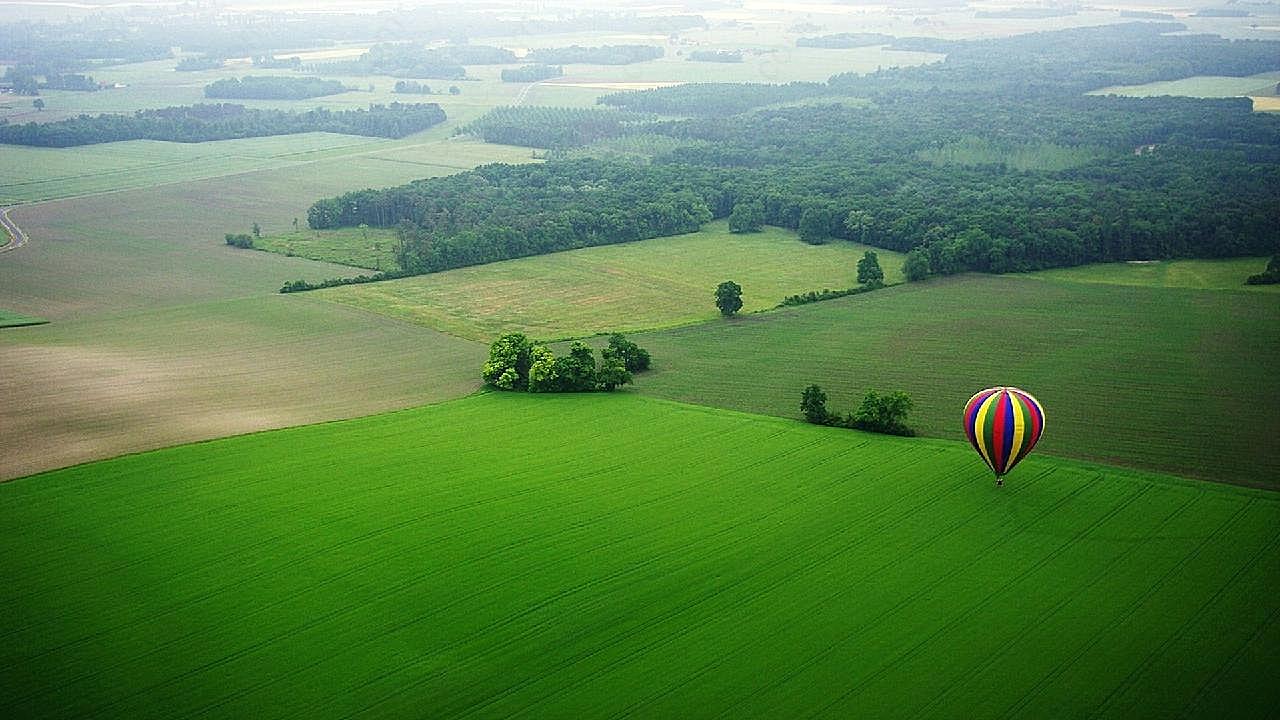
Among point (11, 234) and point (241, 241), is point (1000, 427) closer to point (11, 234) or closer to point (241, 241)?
point (241, 241)

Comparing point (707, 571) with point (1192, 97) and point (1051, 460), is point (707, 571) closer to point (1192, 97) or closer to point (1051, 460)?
point (1051, 460)

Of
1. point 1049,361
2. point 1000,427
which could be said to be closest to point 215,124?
point 1049,361

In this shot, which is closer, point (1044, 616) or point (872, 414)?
Result: point (1044, 616)

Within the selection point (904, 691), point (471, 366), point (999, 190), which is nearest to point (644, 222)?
point (999, 190)

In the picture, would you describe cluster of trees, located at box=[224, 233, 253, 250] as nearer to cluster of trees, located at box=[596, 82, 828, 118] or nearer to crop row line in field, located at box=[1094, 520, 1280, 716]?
crop row line in field, located at box=[1094, 520, 1280, 716]

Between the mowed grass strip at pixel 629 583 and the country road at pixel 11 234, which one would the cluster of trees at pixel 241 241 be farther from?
the mowed grass strip at pixel 629 583

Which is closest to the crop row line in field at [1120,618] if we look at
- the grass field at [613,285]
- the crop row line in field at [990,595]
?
the crop row line in field at [990,595]

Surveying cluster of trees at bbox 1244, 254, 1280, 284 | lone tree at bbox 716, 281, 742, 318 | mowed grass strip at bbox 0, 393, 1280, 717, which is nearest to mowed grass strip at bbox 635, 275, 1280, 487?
lone tree at bbox 716, 281, 742, 318
